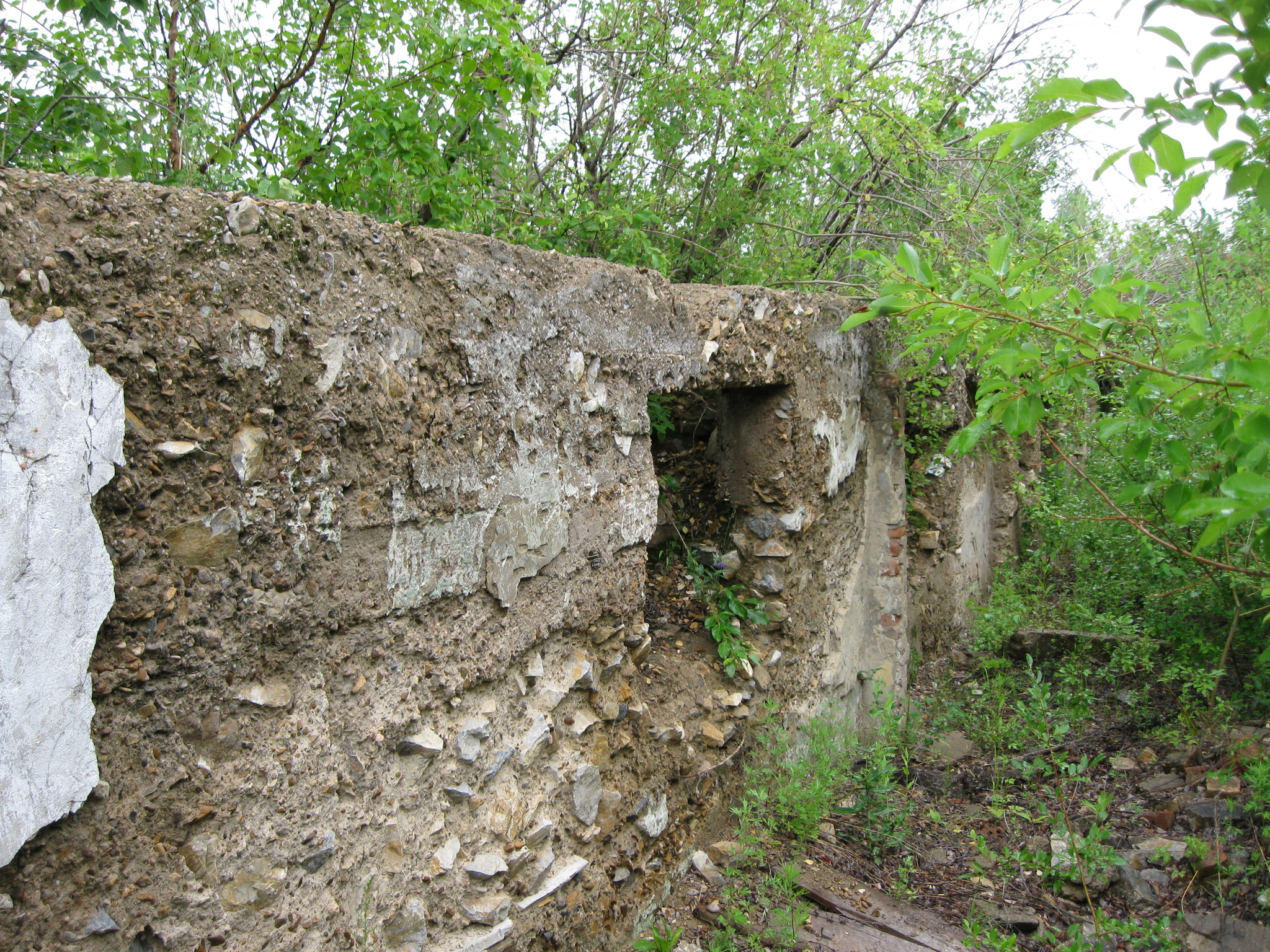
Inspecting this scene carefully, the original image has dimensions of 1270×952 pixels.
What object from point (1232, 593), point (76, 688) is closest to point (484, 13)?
point (76, 688)

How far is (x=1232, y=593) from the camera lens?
3.88 meters

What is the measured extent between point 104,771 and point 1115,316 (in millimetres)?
2010

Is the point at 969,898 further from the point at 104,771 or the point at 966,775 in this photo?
the point at 104,771

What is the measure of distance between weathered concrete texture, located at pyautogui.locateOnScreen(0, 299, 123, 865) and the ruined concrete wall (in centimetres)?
4

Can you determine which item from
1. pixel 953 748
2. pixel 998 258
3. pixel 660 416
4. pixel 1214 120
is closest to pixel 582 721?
pixel 998 258

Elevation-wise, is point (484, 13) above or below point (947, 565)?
above

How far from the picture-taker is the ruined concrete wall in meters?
1.42

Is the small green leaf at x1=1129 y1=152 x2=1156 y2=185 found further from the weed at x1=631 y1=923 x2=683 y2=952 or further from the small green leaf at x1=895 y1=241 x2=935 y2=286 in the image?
the weed at x1=631 y1=923 x2=683 y2=952

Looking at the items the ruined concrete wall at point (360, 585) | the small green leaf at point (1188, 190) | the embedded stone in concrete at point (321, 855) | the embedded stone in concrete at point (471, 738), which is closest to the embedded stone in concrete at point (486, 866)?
the ruined concrete wall at point (360, 585)

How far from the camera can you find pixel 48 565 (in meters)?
1.29

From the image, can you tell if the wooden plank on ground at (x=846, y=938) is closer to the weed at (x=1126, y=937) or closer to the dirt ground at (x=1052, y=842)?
the dirt ground at (x=1052, y=842)

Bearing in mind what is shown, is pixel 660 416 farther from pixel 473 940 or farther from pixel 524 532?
pixel 473 940

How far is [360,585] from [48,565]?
587 millimetres

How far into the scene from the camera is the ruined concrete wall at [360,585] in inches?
55.9
